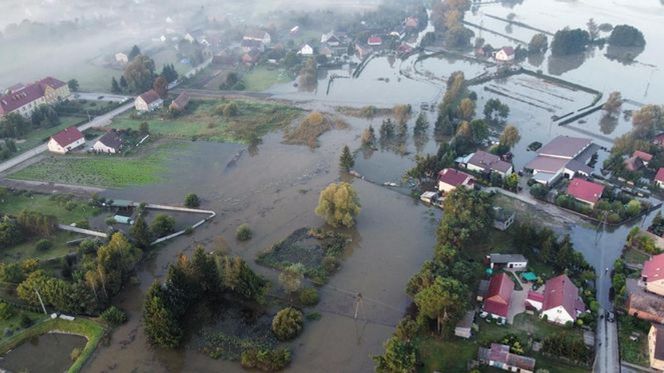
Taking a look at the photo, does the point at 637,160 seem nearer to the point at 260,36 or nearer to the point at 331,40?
the point at 331,40

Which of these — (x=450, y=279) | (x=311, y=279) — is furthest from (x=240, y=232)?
(x=450, y=279)

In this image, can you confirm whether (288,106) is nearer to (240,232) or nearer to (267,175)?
(267,175)

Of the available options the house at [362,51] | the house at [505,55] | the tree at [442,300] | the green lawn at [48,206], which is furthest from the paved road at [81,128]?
the house at [505,55]

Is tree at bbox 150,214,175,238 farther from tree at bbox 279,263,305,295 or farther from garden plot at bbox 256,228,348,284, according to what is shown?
tree at bbox 279,263,305,295

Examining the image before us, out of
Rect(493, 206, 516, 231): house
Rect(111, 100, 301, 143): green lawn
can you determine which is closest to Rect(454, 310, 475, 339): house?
Rect(493, 206, 516, 231): house

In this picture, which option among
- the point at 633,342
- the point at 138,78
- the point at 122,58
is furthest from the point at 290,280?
the point at 122,58
